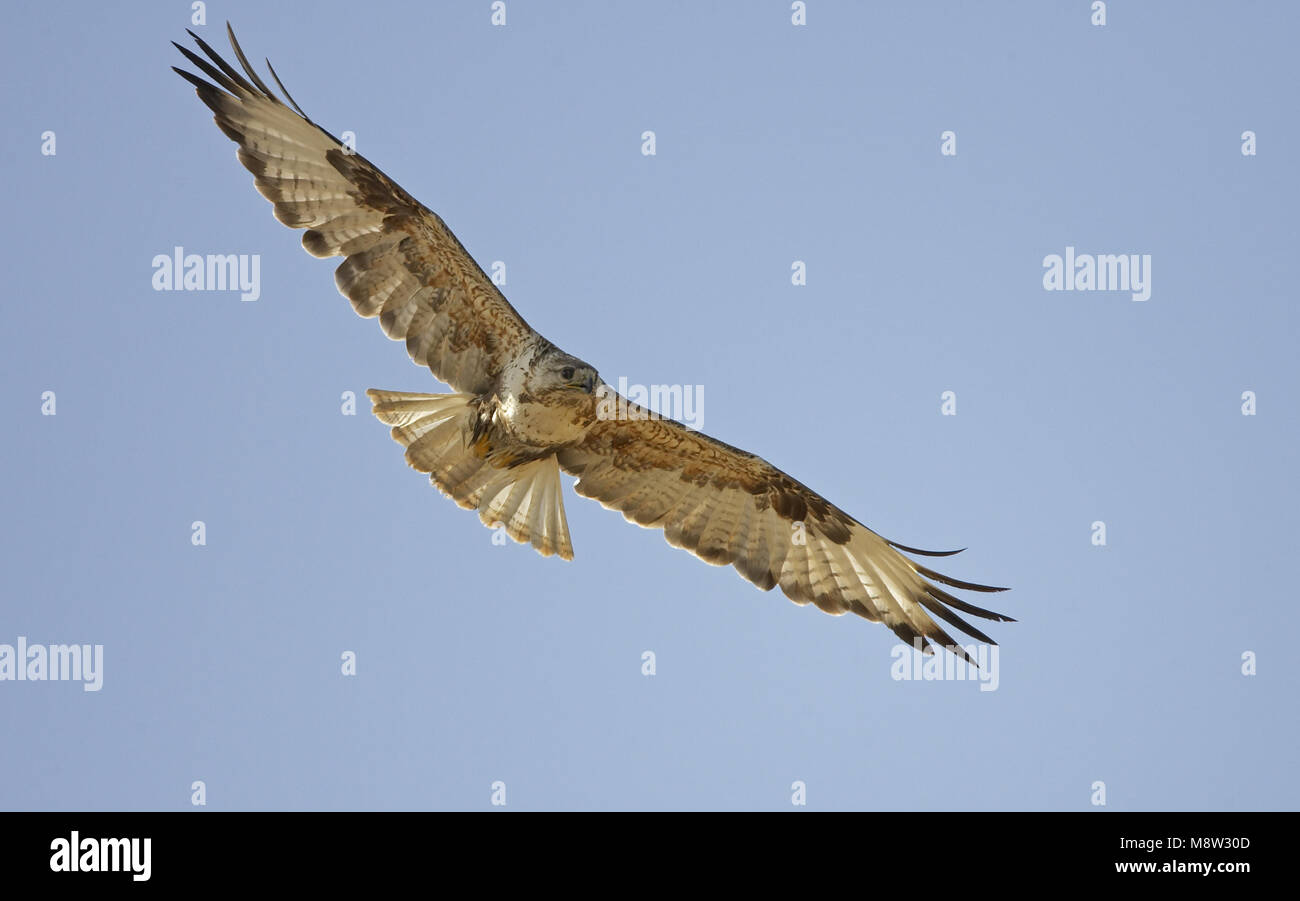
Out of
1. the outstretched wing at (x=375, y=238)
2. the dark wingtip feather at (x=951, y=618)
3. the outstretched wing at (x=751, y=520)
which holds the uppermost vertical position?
the outstretched wing at (x=375, y=238)

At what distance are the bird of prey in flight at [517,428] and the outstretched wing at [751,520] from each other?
11 mm

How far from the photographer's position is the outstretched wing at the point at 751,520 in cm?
1153

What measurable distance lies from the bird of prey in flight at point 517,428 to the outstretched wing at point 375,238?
10 mm

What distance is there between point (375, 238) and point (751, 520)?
11.7 ft

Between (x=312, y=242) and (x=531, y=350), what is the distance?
1.77 metres

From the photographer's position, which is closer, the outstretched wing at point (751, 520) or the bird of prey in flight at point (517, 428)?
the bird of prey in flight at point (517, 428)

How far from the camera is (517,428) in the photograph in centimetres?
1084

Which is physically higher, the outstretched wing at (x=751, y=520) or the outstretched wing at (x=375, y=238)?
the outstretched wing at (x=375, y=238)

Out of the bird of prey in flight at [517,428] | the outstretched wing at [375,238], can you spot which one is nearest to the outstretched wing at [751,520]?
the bird of prey in flight at [517,428]

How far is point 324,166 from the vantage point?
10.8m

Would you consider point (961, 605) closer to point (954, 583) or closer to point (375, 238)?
point (954, 583)

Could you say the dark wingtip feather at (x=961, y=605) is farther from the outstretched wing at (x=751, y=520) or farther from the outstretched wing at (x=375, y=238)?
the outstretched wing at (x=375, y=238)

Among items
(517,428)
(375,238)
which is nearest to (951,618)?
(517,428)
